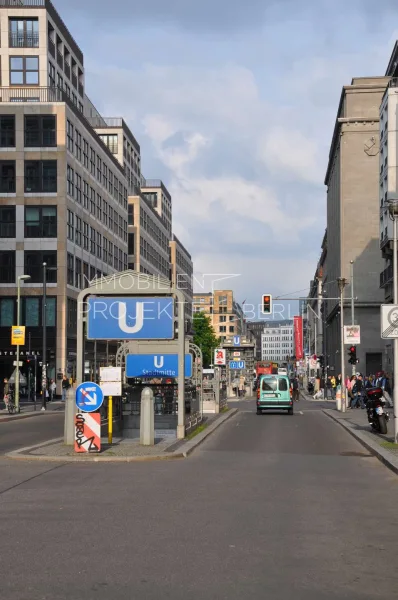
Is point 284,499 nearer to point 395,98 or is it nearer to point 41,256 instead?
point 395,98

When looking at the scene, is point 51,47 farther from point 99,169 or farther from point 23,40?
point 99,169

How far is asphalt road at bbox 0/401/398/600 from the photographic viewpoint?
23.8 feet

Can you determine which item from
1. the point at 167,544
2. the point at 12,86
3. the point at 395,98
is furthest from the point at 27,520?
the point at 12,86

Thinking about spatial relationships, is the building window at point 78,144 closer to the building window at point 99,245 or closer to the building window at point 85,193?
the building window at point 85,193

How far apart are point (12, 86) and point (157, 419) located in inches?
2028

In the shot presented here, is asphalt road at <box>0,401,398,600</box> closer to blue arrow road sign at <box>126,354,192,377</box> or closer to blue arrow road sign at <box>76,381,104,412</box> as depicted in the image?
blue arrow road sign at <box>76,381,104,412</box>

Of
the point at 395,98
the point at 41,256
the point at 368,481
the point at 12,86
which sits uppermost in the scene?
the point at 12,86

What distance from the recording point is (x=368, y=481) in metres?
15.0

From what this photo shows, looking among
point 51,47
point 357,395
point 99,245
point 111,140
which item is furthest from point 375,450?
point 111,140

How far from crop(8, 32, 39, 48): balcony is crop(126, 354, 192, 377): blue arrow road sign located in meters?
49.6

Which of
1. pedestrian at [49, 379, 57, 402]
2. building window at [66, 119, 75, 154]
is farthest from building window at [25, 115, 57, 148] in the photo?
pedestrian at [49, 379, 57, 402]

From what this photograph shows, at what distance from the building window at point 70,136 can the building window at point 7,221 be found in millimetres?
6598

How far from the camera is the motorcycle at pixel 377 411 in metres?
25.7

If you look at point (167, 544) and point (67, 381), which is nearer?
point (167, 544)
